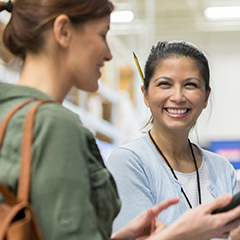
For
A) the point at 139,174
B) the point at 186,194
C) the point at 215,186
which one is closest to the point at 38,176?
the point at 139,174

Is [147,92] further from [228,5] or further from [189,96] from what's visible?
[228,5]

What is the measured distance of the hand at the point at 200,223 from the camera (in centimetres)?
109

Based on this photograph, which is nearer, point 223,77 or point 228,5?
point 228,5

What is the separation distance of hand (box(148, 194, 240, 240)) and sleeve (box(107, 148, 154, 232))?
0.50 metres

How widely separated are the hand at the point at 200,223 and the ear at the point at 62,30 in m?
0.52

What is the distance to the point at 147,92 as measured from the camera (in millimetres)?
2033

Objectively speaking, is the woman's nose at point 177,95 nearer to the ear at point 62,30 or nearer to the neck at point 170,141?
the neck at point 170,141

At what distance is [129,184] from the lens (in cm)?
166

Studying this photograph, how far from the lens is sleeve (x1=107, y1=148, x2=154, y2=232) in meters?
1.62

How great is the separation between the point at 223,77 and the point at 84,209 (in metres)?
13.3

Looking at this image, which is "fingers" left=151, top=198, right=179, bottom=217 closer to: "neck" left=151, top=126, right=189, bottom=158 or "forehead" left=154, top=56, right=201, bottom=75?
"neck" left=151, top=126, right=189, bottom=158

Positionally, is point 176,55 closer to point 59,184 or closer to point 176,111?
point 176,111

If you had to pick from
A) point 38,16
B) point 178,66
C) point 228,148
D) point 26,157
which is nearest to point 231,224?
point 26,157

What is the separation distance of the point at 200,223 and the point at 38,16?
0.65m
